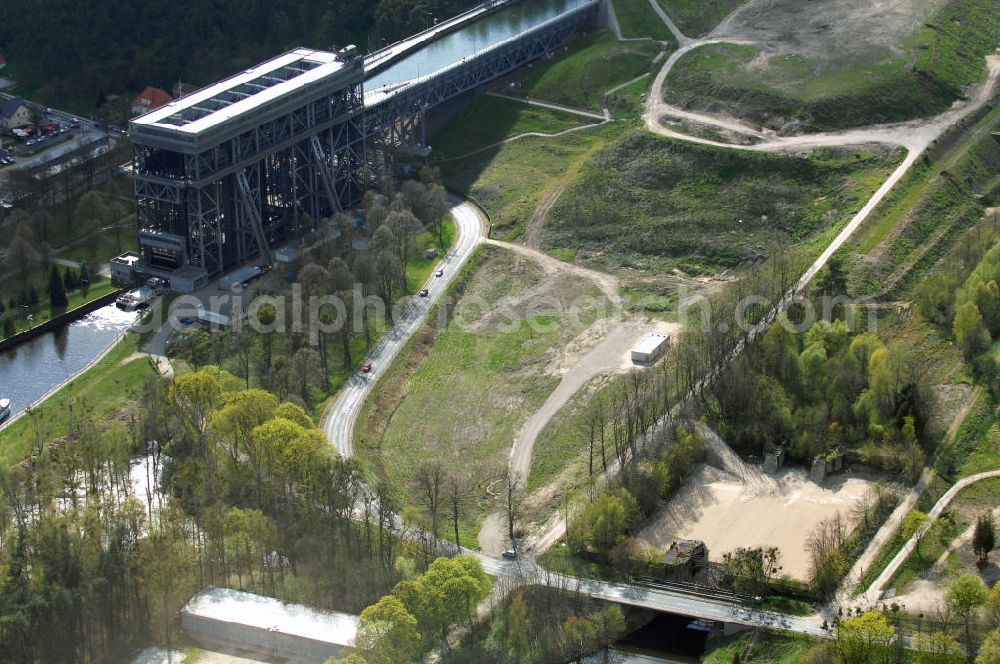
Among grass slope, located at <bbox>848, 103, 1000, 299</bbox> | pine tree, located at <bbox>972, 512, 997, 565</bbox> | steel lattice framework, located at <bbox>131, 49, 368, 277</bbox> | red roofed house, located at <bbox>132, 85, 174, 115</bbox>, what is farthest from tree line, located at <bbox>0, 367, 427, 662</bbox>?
red roofed house, located at <bbox>132, 85, 174, 115</bbox>

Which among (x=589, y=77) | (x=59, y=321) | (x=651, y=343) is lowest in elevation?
(x=59, y=321)

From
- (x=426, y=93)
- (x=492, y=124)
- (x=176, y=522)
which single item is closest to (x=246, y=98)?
(x=426, y=93)

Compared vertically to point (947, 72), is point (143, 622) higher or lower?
lower

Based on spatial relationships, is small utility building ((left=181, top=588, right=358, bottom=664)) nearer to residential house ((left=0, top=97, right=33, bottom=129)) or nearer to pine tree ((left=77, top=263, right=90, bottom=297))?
pine tree ((left=77, top=263, right=90, bottom=297))

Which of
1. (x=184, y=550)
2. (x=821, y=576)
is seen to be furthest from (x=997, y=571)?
(x=184, y=550)

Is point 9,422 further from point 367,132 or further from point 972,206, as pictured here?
point 972,206

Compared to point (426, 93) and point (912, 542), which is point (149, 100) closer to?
point (426, 93)
